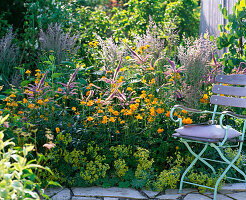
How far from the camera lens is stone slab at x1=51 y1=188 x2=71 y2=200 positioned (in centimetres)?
301

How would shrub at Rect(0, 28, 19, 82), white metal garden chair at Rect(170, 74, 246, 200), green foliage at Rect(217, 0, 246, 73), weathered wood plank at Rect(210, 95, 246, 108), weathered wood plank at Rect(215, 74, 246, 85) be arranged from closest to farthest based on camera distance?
white metal garden chair at Rect(170, 74, 246, 200), weathered wood plank at Rect(210, 95, 246, 108), weathered wood plank at Rect(215, 74, 246, 85), green foliage at Rect(217, 0, 246, 73), shrub at Rect(0, 28, 19, 82)

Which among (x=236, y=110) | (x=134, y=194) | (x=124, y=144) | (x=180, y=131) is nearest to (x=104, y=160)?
(x=124, y=144)

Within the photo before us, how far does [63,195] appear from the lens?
3.07 meters

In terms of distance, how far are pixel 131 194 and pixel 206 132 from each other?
2.72 ft

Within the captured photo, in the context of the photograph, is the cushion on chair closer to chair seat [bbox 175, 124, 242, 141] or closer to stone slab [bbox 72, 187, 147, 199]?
chair seat [bbox 175, 124, 242, 141]

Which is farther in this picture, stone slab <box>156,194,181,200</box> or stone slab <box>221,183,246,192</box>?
stone slab <box>221,183,246,192</box>

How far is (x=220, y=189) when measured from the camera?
10.9 ft

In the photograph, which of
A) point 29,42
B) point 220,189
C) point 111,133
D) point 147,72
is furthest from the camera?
point 29,42

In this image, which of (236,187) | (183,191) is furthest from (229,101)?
(183,191)

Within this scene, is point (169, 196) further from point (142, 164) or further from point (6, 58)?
point (6, 58)

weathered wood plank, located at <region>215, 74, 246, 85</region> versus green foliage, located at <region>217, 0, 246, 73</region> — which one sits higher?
green foliage, located at <region>217, 0, 246, 73</region>

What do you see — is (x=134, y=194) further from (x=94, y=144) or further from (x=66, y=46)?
(x=66, y=46)

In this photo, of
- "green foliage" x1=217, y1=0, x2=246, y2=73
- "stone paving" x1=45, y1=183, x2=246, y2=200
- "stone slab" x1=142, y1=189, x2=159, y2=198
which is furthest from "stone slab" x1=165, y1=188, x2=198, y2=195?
"green foliage" x1=217, y1=0, x2=246, y2=73

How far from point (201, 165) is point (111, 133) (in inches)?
36.7
